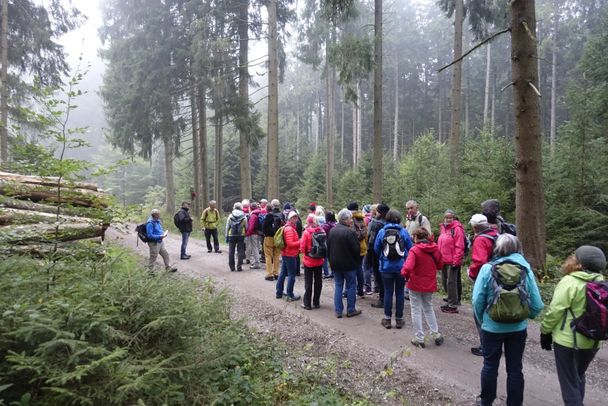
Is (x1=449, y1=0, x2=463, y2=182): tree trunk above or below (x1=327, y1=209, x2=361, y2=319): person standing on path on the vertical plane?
above

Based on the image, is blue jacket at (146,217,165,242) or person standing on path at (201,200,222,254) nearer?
blue jacket at (146,217,165,242)

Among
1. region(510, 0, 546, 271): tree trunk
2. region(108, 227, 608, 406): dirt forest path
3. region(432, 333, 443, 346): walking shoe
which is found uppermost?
region(510, 0, 546, 271): tree trunk

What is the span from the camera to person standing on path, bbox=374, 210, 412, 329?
5.96 metres

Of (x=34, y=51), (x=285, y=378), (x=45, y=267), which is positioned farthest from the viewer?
(x=34, y=51)

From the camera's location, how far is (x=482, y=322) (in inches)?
150

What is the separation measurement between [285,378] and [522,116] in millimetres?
6734

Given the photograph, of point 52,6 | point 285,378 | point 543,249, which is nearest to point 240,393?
point 285,378

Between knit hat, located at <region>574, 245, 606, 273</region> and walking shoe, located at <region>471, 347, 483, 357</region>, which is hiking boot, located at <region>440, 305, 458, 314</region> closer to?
walking shoe, located at <region>471, 347, 483, 357</region>

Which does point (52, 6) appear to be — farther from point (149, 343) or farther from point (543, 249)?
point (543, 249)

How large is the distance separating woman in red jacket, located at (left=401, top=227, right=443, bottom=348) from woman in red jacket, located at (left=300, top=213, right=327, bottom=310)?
73.5 inches

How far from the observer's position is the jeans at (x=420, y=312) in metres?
5.37

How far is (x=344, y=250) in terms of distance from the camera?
6.53 meters

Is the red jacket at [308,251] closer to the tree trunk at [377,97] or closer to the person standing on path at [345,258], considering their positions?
the person standing on path at [345,258]

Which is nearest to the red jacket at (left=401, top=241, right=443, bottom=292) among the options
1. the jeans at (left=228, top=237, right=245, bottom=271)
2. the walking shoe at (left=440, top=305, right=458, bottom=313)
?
the walking shoe at (left=440, top=305, right=458, bottom=313)
